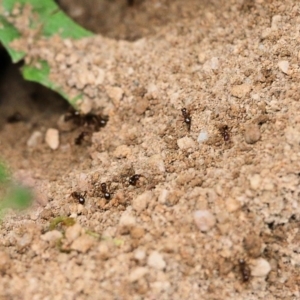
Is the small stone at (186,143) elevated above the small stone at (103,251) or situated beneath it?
elevated above

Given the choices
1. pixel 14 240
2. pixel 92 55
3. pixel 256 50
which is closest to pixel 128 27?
pixel 92 55

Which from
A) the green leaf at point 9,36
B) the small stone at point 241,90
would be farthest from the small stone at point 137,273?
the green leaf at point 9,36

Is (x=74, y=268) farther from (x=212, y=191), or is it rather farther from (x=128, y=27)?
(x=128, y=27)

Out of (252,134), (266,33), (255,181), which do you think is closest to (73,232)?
(255,181)

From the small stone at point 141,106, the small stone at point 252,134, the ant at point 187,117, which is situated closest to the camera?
the small stone at point 252,134

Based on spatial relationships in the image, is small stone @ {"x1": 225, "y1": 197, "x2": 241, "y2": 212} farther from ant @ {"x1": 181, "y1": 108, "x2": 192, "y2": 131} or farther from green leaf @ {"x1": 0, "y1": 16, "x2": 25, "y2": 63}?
green leaf @ {"x1": 0, "y1": 16, "x2": 25, "y2": 63}

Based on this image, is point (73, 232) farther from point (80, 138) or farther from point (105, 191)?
point (80, 138)

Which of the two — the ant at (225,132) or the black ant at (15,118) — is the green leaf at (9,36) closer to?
the black ant at (15,118)

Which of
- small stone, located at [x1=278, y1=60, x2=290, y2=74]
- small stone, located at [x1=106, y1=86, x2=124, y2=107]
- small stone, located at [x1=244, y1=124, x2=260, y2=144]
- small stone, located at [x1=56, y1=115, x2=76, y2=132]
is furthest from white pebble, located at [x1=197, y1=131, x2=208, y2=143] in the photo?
small stone, located at [x1=56, y1=115, x2=76, y2=132]
